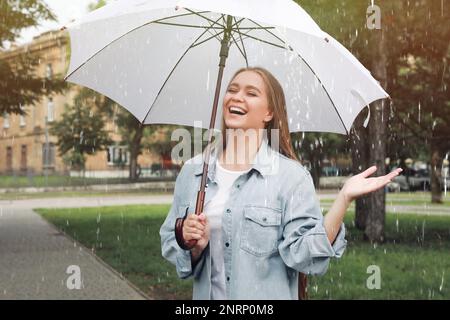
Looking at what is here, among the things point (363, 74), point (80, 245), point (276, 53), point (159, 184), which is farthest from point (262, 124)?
point (159, 184)

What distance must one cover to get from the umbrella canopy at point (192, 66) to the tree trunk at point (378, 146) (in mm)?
8958

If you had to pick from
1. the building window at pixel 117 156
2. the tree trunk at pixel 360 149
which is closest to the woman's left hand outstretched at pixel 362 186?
the tree trunk at pixel 360 149

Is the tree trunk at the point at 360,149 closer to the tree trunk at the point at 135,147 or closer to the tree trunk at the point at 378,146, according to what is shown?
the tree trunk at the point at 378,146

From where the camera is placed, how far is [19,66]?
13.2 metres

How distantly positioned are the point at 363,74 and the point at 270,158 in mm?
803

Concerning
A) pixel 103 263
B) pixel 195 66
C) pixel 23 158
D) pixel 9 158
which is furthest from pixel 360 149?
pixel 9 158

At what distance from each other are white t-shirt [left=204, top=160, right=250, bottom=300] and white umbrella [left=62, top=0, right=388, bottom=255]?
71cm

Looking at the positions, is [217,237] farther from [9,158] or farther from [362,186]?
[9,158]

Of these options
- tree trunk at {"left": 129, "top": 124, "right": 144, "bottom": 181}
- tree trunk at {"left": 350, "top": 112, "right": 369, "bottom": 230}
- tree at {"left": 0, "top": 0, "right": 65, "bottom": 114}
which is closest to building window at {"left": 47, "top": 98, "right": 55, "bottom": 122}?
tree trunk at {"left": 129, "top": 124, "right": 144, "bottom": 181}

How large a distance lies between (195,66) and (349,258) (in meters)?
7.32

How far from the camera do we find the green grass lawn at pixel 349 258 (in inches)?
324

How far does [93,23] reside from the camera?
362 cm
